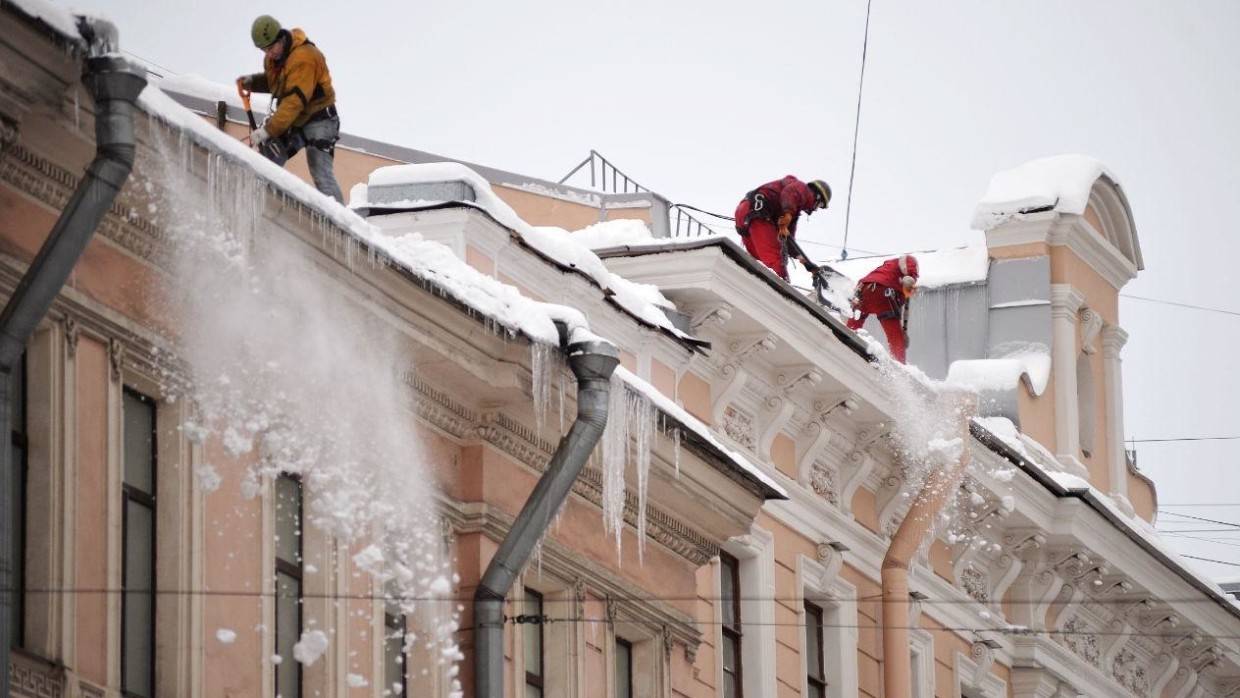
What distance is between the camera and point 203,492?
15727 millimetres

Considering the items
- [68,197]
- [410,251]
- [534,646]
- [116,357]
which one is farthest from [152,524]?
[534,646]

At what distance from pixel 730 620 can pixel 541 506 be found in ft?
17.9

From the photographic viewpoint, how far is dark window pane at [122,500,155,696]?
15156mm

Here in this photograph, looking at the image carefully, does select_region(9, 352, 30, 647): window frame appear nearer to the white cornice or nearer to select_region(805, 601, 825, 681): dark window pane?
select_region(805, 601, 825, 681): dark window pane

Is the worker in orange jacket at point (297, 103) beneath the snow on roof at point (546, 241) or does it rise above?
beneath

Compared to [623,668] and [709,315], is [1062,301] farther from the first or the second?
[623,668]

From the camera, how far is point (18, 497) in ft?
48.1

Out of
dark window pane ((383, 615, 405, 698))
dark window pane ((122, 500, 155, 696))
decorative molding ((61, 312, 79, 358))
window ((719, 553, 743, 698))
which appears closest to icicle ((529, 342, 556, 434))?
dark window pane ((383, 615, 405, 698))

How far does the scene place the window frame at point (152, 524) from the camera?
1511 centimetres

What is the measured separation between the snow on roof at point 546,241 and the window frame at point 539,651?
2.60m

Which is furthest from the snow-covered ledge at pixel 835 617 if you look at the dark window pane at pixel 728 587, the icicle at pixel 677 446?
the icicle at pixel 677 446

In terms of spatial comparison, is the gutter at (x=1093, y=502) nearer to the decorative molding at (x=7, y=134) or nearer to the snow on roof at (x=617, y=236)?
the snow on roof at (x=617, y=236)

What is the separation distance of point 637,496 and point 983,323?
13.0 metres

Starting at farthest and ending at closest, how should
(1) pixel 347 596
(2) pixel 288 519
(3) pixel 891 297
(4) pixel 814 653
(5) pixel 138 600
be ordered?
(3) pixel 891 297 < (4) pixel 814 653 < (1) pixel 347 596 < (2) pixel 288 519 < (5) pixel 138 600
